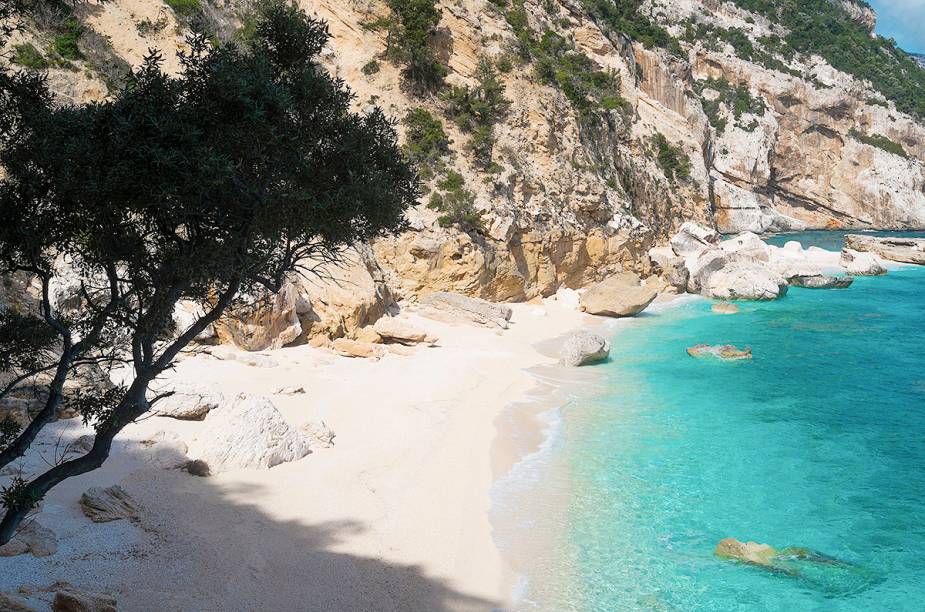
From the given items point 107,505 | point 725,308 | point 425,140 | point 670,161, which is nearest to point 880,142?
point 670,161

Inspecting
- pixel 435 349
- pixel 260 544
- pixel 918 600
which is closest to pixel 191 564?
pixel 260 544

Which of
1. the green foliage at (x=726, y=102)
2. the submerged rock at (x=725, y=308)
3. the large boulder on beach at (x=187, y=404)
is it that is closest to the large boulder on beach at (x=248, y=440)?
the large boulder on beach at (x=187, y=404)

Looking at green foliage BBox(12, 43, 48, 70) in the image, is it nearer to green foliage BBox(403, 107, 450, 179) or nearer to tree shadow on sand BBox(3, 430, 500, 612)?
green foliage BBox(403, 107, 450, 179)

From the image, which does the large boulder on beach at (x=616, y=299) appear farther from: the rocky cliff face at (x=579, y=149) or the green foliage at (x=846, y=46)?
the green foliage at (x=846, y=46)

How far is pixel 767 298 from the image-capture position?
121 feet

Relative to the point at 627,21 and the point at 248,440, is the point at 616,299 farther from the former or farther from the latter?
the point at 627,21

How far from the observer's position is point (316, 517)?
31.5ft

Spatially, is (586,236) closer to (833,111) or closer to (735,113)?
(735,113)

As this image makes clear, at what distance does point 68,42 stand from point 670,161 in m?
44.4

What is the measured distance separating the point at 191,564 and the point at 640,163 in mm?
45439

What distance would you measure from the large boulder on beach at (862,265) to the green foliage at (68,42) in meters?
52.9

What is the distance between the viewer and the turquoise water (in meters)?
9.08

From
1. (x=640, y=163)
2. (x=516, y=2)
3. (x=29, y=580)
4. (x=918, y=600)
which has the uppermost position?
(x=516, y=2)

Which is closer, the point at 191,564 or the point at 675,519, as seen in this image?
the point at 191,564
